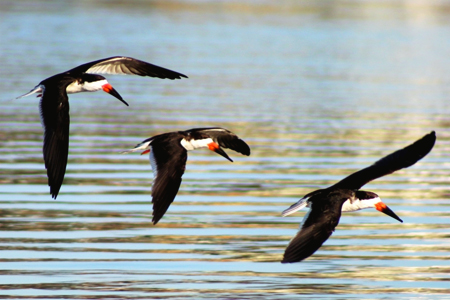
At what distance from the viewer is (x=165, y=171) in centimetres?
1162

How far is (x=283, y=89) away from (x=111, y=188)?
1369cm

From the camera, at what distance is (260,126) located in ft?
73.0

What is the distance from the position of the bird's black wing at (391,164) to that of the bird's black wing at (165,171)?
1731 millimetres

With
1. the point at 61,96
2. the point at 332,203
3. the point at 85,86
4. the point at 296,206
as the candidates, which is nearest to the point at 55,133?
the point at 61,96

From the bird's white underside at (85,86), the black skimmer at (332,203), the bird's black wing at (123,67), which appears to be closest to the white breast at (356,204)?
the black skimmer at (332,203)

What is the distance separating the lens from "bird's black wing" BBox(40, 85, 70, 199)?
39.3 ft

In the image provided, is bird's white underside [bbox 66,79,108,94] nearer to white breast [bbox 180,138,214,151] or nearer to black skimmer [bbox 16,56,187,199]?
black skimmer [bbox 16,56,187,199]

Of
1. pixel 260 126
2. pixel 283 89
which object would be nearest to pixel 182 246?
pixel 260 126

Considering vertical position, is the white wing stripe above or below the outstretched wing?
above

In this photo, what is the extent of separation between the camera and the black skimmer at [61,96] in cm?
1205

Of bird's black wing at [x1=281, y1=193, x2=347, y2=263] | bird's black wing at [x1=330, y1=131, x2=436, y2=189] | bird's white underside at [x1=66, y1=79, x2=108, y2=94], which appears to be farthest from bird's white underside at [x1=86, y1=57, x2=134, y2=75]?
bird's black wing at [x1=281, y1=193, x2=347, y2=263]

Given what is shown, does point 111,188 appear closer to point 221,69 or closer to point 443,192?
point 443,192

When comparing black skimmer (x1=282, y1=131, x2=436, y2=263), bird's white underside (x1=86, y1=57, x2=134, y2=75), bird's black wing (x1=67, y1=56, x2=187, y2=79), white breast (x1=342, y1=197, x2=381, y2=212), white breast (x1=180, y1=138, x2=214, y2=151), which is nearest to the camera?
black skimmer (x1=282, y1=131, x2=436, y2=263)

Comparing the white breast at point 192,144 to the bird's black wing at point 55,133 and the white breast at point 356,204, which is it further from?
the white breast at point 356,204
